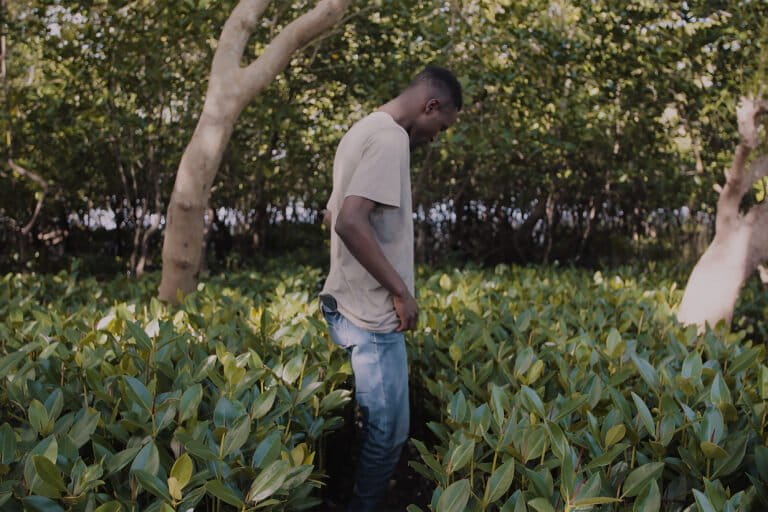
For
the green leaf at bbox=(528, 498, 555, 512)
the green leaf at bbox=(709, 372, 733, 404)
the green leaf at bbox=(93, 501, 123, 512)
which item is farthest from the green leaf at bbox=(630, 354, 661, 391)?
the green leaf at bbox=(93, 501, 123, 512)

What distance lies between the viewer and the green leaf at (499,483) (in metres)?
1.98

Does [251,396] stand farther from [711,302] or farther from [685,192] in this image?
[685,192]

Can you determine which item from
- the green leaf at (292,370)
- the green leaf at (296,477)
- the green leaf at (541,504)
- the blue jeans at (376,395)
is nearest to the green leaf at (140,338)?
the green leaf at (292,370)

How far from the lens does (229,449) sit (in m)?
2.06

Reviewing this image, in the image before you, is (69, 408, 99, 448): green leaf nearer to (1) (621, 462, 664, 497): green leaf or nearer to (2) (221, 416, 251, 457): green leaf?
(2) (221, 416, 251, 457): green leaf

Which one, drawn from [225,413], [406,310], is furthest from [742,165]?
[225,413]

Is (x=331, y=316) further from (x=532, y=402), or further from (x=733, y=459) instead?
(x=733, y=459)

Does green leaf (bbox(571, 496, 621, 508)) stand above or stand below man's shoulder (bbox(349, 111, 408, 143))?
below

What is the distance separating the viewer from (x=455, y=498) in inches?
73.2

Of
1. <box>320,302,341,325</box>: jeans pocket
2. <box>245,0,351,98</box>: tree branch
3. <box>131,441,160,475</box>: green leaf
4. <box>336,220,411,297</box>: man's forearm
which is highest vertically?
<box>245,0,351,98</box>: tree branch

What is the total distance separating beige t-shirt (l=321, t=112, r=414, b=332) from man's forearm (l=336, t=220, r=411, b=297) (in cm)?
12

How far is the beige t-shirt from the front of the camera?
108 inches

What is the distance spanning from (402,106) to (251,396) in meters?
1.27

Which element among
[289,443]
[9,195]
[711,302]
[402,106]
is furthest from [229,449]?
[9,195]
